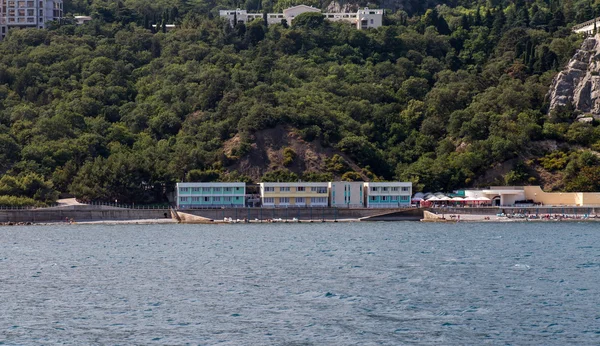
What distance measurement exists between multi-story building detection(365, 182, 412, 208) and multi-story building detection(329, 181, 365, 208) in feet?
2.43

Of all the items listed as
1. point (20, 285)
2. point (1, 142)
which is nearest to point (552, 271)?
point (20, 285)

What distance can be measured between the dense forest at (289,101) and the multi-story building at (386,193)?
112 inches

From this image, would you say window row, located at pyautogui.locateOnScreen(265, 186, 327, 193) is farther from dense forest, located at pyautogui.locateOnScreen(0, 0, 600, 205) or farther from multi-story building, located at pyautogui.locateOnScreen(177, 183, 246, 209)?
multi-story building, located at pyautogui.locateOnScreen(177, 183, 246, 209)

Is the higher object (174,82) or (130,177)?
(174,82)

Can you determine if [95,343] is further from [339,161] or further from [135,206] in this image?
[339,161]

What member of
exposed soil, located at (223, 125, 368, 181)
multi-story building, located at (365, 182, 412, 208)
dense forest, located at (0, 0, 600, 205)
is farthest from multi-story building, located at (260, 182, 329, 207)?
exposed soil, located at (223, 125, 368, 181)

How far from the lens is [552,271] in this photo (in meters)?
51.6

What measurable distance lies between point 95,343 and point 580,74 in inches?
3787

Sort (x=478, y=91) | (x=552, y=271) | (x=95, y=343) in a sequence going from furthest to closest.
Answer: (x=478, y=91) → (x=552, y=271) → (x=95, y=343)

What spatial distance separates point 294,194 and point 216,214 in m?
8.26

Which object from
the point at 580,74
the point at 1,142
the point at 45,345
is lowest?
the point at 45,345

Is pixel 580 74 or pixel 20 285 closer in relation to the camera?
pixel 20 285

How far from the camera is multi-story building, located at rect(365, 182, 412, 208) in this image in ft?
342

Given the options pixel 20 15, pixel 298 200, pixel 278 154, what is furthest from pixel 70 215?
pixel 20 15
